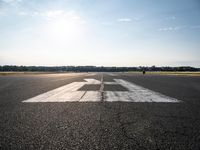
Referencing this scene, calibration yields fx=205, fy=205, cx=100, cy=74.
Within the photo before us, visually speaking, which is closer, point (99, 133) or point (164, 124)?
point (99, 133)

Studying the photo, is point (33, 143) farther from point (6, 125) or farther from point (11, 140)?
point (6, 125)

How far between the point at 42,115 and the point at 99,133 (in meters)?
1.95

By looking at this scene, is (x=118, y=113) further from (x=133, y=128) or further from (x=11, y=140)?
(x=11, y=140)

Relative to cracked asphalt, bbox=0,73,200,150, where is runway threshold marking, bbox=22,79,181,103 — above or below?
below

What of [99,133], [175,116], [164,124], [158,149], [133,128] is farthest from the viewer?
[175,116]

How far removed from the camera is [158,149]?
272 cm

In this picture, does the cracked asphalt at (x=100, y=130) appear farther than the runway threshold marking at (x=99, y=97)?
No

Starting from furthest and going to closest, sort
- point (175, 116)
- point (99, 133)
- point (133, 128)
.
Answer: point (175, 116)
point (133, 128)
point (99, 133)

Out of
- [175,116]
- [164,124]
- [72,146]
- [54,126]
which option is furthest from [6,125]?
[175,116]

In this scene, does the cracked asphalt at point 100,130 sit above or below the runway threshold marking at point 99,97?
above

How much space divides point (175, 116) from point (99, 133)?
7.38 feet

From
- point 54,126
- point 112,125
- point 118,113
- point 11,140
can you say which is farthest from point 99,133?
point 118,113

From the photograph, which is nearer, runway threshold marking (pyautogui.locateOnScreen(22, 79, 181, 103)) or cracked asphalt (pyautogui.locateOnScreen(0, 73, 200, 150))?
cracked asphalt (pyautogui.locateOnScreen(0, 73, 200, 150))

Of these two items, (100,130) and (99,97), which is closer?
(100,130)
